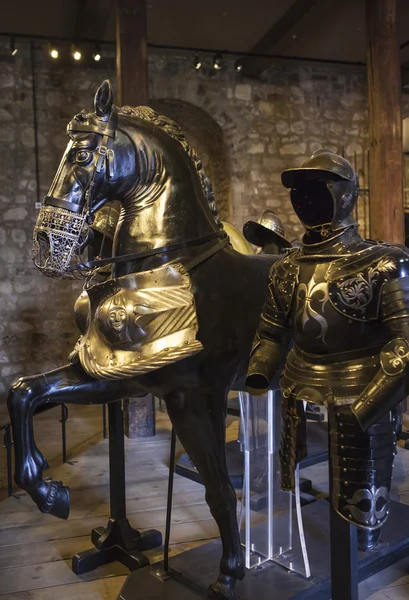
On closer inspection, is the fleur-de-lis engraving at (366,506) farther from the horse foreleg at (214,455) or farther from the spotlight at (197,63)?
the spotlight at (197,63)

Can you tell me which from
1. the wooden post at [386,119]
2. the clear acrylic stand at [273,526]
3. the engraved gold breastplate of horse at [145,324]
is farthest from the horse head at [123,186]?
the wooden post at [386,119]

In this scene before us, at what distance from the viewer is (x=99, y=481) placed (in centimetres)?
416

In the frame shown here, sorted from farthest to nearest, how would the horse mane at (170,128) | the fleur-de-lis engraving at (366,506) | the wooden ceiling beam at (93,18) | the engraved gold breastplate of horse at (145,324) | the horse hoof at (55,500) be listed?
the wooden ceiling beam at (93,18)
the horse hoof at (55,500)
the horse mane at (170,128)
the engraved gold breastplate of horse at (145,324)
the fleur-de-lis engraving at (366,506)

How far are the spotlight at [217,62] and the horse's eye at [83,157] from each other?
584cm

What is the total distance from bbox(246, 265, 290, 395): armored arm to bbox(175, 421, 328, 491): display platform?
218 centimetres

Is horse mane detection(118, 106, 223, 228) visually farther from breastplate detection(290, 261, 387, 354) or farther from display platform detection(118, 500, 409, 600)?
display platform detection(118, 500, 409, 600)

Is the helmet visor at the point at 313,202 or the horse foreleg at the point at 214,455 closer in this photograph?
the helmet visor at the point at 313,202

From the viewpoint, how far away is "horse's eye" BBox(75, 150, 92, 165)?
2188 millimetres

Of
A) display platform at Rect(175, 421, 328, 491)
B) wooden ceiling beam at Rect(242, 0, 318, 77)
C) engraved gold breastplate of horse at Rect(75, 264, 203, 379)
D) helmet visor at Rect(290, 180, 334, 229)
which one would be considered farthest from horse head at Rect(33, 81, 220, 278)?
wooden ceiling beam at Rect(242, 0, 318, 77)

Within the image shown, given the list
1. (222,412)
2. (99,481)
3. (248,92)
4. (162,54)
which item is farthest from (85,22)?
(222,412)

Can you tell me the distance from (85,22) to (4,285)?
3.25 meters

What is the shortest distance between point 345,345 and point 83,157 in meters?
1.19

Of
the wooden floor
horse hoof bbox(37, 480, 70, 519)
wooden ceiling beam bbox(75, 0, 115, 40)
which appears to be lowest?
the wooden floor

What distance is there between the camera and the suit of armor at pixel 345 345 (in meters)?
1.61
